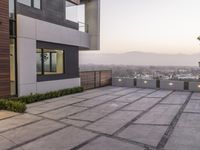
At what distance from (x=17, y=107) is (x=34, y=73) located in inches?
147

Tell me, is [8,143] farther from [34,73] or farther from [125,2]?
[125,2]

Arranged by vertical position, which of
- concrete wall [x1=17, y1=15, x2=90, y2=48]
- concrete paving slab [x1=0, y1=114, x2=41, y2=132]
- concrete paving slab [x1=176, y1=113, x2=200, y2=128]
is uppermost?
concrete wall [x1=17, y1=15, x2=90, y2=48]

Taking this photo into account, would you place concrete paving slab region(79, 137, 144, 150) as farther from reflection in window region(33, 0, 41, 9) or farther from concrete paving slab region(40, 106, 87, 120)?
reflection in window region(33, 0, 41, 9)

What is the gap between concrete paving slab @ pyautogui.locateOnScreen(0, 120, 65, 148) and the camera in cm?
634

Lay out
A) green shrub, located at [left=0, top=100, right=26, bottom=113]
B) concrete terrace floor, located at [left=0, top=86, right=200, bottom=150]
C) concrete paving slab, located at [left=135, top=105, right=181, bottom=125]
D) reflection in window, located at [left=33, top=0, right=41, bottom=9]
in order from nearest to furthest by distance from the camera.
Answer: concrete terrace floor, located at [left=0, top=86, right=200, bottom=150]
concrete paving slab, located at [left=135, top=105, right=181, bottom=125]
green shrub, located at [left=0, top=100, right=26, bottom=113]
reflection in window, located at [left=33, top=0, right=41, bottom=9]

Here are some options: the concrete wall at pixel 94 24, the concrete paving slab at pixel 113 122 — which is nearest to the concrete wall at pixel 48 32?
the concrete wall at pixel 94 24

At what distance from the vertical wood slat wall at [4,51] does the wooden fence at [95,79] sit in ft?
24.5

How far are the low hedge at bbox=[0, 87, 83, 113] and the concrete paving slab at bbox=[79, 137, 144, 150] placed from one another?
4719 millimetres

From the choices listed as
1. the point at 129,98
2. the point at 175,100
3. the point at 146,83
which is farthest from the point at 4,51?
the point at 146,83

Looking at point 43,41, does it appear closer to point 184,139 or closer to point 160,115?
point 160,115

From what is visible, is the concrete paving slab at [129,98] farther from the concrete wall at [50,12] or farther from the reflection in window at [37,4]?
the reflection in window at [37,4]

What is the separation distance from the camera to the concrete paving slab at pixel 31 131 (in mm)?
6337

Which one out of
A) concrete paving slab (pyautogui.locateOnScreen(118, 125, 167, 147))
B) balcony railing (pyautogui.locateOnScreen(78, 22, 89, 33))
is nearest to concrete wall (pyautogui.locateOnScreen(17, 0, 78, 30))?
balcony railing (pyautogui.locateOnScreen(78, 22, 89, 33))

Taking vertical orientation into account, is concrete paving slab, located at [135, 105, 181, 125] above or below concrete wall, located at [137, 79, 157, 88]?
below
